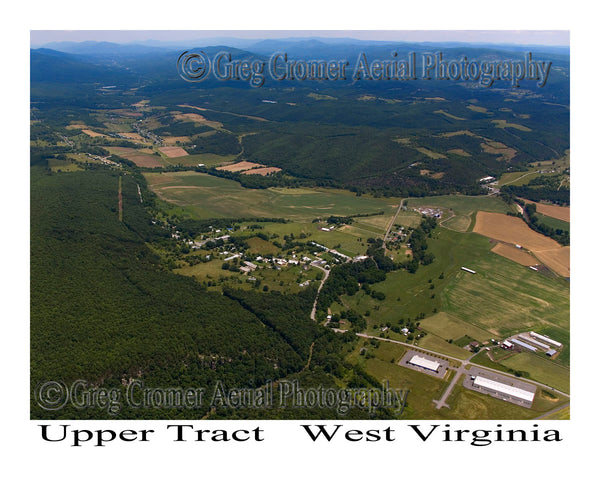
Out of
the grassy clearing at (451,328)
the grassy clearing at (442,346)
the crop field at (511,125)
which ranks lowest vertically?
the grassy clearing at (442,346)

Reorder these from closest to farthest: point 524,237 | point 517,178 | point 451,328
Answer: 1. point 451,328
2. point 524,237
3. point 517,178

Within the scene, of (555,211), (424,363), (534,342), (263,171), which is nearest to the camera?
(424,363)

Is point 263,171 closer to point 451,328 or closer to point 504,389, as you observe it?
point 451,328

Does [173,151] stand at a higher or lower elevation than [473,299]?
higher

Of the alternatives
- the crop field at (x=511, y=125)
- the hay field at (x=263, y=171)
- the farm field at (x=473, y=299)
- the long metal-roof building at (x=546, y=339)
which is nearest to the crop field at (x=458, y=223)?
the farm field at (x=473, y=299)

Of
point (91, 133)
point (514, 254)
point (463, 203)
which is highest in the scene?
point (91, 133)

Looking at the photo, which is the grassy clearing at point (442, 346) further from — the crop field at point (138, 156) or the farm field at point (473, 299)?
the crop field at point (138, 156)

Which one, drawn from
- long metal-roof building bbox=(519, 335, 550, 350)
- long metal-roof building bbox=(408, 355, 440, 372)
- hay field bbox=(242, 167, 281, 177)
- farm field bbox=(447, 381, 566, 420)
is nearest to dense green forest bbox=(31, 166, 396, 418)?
long metal-roof building bbox=(408, 355, 440, 372)

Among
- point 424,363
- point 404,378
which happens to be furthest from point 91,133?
point 404,378
